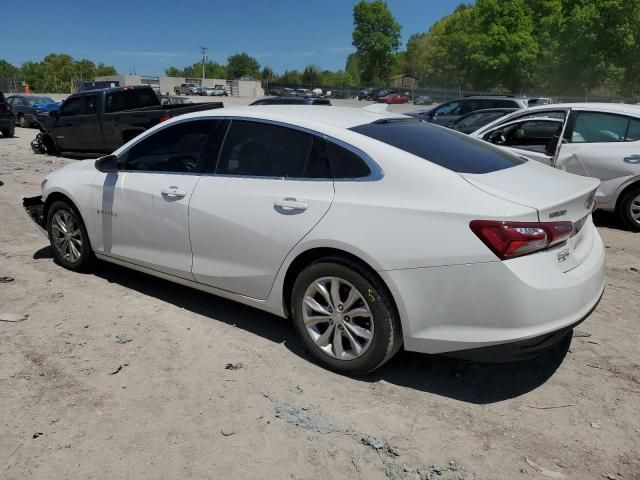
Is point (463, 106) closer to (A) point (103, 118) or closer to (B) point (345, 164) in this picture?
(A) point (103, 118)

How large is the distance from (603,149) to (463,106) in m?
8.56

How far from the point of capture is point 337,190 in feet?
11.0

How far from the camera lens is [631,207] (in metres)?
6.99

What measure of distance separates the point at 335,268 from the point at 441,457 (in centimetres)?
117

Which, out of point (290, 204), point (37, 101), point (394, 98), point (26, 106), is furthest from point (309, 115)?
point (394, 98)

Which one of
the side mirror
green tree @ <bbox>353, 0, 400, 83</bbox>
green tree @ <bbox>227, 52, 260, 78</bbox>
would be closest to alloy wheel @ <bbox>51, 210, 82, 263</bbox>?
the side mirror

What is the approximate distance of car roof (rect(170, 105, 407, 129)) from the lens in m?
3.69

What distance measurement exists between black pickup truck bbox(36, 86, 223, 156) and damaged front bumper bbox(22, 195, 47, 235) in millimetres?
6122

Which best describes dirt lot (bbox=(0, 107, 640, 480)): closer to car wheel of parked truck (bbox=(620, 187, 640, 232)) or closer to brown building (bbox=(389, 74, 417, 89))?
car wheel of parked truck (bbox=(620, 187, 640, 232))

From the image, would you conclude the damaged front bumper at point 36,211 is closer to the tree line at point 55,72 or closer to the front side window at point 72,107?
the front side window at point 72,107

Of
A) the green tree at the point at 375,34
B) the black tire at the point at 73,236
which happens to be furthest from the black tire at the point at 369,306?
the green tree at the point at 375,34

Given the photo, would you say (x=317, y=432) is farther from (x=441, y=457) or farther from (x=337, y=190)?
(x=337, y=190)

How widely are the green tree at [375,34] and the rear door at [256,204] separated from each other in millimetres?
96763

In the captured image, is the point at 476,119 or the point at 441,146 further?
the point at 476,119
